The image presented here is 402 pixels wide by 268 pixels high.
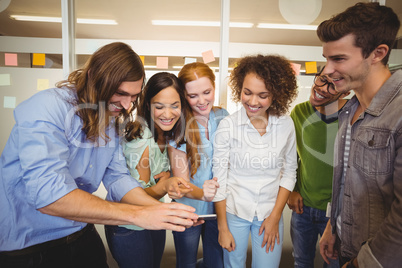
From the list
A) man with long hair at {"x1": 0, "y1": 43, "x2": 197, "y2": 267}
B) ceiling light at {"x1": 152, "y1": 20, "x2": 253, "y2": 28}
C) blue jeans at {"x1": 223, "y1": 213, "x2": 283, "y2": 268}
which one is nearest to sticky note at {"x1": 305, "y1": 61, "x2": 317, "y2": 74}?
ceiling light at {"x1": 152, "y1": 20, "x2": 253, "y2": 28}

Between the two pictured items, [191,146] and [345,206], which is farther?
[191,146]

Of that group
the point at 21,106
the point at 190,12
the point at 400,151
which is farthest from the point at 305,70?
the point at 21,106

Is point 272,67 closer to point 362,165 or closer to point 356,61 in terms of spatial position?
point 356,61

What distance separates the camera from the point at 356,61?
93 centimetres

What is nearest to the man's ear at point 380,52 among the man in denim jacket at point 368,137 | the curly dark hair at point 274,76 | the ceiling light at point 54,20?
the man in denim jacket at point 368,137

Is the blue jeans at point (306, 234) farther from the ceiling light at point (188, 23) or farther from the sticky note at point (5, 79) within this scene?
the sticky note at point (5, 79)

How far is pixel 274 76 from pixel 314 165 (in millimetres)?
574

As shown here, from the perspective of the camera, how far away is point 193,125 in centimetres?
146

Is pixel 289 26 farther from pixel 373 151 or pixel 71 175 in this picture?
pixel 71 175

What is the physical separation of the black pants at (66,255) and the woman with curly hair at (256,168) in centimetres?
60

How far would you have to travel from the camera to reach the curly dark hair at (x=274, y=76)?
1.26 m

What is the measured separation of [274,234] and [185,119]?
2.58 ft

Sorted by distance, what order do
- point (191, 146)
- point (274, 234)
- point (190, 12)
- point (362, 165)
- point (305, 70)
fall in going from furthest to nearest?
point (190, 12) < point (305, 70) < point (191, 146) < point (274, 234) < point (362, 165)

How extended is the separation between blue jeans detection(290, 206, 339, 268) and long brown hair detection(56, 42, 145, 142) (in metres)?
1.24
